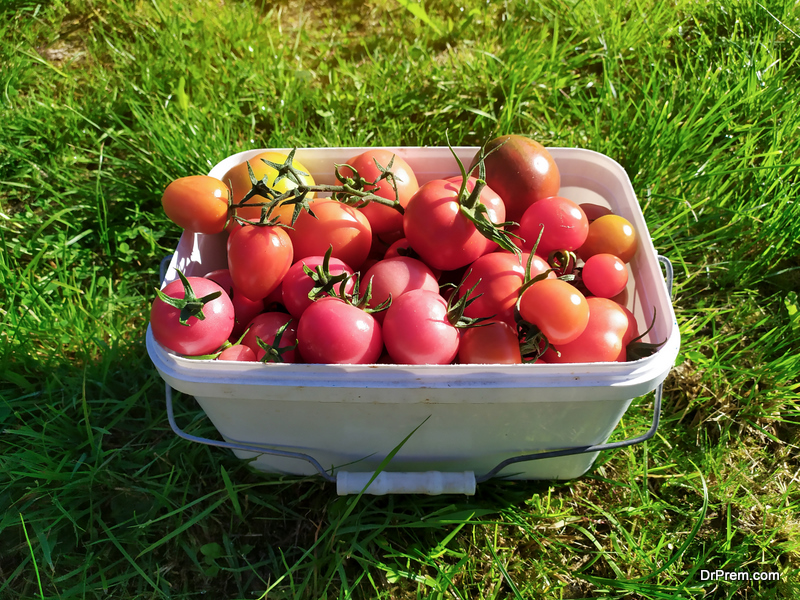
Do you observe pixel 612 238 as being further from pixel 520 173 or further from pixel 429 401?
pixel 429 401

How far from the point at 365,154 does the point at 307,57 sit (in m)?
1.10

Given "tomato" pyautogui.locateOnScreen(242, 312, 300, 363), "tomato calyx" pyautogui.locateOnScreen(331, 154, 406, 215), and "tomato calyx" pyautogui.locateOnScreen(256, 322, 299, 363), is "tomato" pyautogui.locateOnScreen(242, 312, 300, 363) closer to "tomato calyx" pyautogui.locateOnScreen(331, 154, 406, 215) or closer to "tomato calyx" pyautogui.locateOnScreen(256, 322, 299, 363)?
"tomato calyx" pyautogui.locateOnScreen(256, 322, 299, 363)

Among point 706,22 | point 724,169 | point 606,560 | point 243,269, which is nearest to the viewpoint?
point 243,269

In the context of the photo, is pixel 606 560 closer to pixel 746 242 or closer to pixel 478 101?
pixel 746 242

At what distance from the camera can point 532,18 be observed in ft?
7.21

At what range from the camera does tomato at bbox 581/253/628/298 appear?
1114 mm

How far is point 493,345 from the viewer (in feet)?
3.28

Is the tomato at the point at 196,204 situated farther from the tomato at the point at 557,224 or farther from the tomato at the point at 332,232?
the tomato at the point at 557,224

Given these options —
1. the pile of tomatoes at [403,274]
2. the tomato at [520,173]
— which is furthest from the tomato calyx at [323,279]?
the tomato at [520,173]

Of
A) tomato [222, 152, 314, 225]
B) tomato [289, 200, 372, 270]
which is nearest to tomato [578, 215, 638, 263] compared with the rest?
tomato [289, 200, 372, 270]

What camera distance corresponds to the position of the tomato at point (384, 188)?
125 cm

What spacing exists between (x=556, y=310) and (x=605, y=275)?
9.2 inches

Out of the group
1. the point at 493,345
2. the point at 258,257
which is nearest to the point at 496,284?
the point at 493,345

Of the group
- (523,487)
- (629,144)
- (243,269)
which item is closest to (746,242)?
(629,144)
